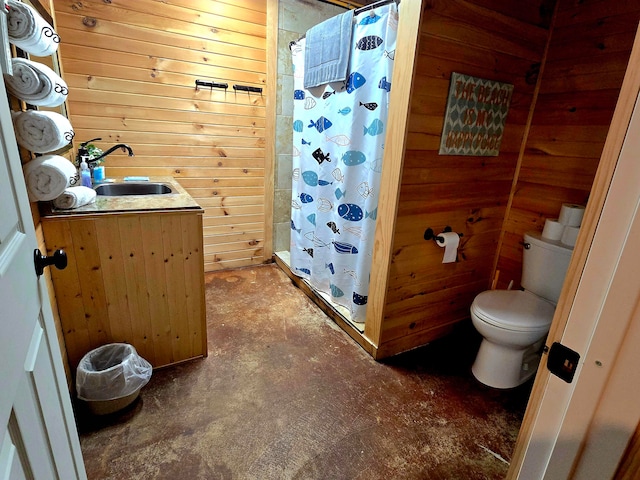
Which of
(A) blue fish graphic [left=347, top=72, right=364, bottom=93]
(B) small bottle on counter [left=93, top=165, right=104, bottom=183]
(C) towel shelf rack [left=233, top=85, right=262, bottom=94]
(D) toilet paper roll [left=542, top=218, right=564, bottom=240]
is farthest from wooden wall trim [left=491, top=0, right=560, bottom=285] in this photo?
(B) small bottle on counter [left=93, top=165, right=104, bottom=183]

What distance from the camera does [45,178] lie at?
135 cm

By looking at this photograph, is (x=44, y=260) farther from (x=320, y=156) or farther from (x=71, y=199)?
(x=320, y=156)

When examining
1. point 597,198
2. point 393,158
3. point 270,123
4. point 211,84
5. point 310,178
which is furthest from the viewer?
point 270,123

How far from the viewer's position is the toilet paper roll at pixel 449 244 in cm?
199

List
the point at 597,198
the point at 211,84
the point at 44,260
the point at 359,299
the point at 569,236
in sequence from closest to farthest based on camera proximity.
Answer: the point at 597,198 < the point at 44,260 < the point at 569,236 < the point at 359,299 < the point at 211,84

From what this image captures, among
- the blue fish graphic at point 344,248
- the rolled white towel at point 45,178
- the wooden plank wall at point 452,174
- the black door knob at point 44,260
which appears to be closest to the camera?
the black door knob at point 44,260

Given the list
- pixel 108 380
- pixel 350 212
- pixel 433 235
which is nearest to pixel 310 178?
pixel 350 212

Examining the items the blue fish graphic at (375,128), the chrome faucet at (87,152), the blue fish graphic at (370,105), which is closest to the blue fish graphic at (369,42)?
the blue fish graphic at (370,105)

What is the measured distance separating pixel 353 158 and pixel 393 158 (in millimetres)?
409

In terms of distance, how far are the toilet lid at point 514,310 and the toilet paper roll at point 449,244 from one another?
0.29 meters

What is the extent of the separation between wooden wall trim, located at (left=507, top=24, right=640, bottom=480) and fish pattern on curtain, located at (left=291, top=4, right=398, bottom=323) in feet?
4.72

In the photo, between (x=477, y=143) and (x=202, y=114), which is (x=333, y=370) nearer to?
(x=477, y=143)

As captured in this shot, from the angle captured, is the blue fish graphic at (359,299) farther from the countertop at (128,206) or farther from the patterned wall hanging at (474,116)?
the countertop at (128,206)

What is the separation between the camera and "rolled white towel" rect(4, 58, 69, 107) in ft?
3.95
